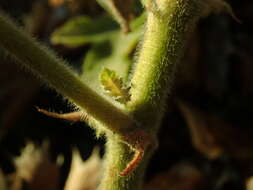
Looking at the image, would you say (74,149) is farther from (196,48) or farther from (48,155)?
(196,48)

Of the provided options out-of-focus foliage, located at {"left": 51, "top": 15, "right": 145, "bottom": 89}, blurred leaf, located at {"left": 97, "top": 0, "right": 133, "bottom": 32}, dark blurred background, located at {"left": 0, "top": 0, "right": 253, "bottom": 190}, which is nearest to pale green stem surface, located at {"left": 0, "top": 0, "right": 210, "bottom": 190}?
blurred leaf, located at {"left": 97, "top": 0, "right": 133, "bottom": 32}

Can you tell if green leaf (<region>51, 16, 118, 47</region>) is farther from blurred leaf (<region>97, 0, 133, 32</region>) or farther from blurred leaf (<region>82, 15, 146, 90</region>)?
blurred leaf (<region>97, 0, 133, 32</region>)

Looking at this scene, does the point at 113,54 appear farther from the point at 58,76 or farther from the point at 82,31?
the point at 58,76

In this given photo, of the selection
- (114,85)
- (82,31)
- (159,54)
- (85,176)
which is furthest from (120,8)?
(85,176)

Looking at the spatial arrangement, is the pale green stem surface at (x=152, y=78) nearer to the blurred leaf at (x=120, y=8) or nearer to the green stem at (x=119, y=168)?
the green stem at (x=119, y=168)

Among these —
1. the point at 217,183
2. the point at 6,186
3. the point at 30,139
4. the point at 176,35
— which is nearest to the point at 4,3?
the point at 30,139

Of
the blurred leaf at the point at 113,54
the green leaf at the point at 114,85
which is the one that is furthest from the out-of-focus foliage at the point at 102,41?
the green leaf at the point at 114,85
